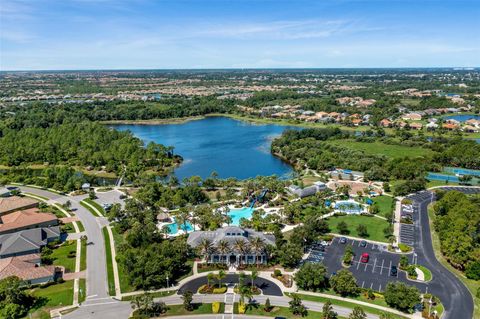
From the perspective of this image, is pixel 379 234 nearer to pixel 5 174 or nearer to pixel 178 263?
pixel 178 263

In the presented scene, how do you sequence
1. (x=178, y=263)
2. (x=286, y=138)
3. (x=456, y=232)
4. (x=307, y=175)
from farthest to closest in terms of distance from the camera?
(x=286, y=138) → (x=307, y=175) → (x=456, y=232) → (x=178, y=263)

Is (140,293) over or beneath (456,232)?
beneath

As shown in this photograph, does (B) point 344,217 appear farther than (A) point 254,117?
No

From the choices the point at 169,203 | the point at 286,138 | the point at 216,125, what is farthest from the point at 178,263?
the point at 216,125

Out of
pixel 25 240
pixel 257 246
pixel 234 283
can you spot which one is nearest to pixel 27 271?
pixel 25 240

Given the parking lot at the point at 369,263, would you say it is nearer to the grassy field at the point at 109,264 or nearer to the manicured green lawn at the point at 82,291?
the grassy field at the point at 109,264

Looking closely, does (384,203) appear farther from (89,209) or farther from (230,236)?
(89,209)

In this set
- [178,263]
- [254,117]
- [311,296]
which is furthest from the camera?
[254,117]

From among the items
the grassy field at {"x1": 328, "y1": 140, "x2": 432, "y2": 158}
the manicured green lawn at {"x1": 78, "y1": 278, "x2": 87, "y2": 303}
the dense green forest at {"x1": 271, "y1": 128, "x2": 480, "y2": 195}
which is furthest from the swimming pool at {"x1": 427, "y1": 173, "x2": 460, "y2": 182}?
the manicured green lawn at {"x1": 78, "y1": 278, "x2": 87, "y2": 303}
